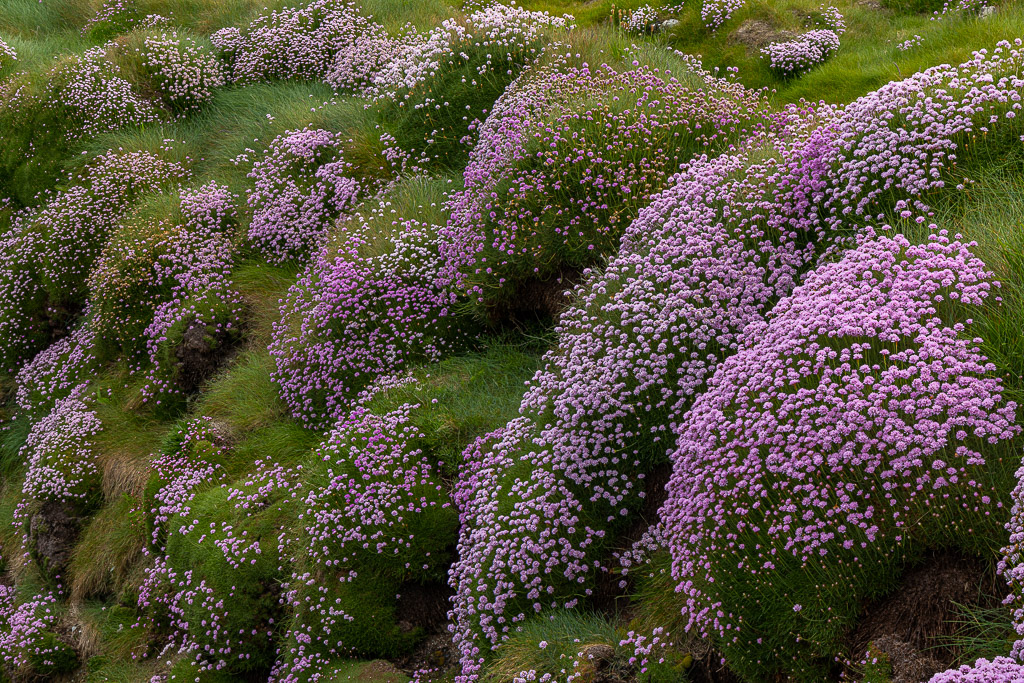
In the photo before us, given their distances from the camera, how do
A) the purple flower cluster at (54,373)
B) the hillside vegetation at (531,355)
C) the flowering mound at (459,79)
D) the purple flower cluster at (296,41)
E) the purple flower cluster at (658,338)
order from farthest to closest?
the purple flower cluster at (296,41) → the purple flower cluster at (54,373) → the flowering mound at (459,79) → the purple flower cluster at (658,338) → the hillside vegetation at (531,355)

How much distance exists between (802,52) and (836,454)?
25.3ft

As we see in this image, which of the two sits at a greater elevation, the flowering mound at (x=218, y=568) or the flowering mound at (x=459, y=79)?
the flowering mound at (x=459, y=79)

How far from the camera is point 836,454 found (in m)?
4.22

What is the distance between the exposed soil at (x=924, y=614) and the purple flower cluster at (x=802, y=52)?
308 inches

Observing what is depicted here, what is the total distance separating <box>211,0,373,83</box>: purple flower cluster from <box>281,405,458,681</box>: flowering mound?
31.0ft

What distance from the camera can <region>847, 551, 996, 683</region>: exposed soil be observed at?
12.6 ft

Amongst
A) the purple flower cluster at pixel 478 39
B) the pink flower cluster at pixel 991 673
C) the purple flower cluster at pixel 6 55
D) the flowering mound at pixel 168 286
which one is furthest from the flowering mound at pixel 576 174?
the purple flower cluster at pixel 6 55

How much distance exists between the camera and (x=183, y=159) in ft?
45.0

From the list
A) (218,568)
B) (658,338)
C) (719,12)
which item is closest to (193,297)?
(218,568)

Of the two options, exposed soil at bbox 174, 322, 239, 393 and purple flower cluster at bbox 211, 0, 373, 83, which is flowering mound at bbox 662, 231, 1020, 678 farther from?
purple flower cluster at bbox 211, 0, 373, 83

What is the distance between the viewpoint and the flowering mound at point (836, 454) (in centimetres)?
405

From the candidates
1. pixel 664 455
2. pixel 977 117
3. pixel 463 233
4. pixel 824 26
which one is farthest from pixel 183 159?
pixel 977 117

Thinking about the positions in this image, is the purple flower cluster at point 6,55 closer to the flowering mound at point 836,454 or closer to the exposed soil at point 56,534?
the exposed soil at point 56,534

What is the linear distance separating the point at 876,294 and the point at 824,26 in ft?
26.2
